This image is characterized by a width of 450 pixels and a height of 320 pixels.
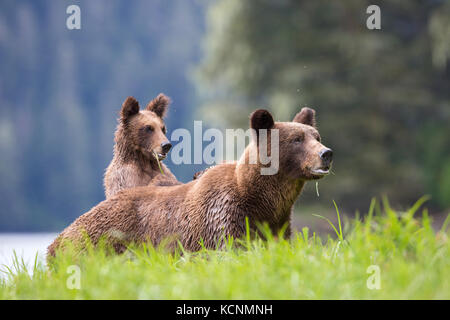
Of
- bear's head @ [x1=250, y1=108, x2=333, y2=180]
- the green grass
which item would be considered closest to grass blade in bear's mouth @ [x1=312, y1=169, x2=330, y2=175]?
bear's head @ [x1=250, y1=108, x2=333, y2=180]

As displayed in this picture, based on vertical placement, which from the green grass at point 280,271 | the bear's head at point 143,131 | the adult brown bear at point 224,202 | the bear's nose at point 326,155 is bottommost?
the green grass at point 280,271

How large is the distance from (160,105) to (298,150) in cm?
182

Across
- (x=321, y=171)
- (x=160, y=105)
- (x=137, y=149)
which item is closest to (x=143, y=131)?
(x=137, y=149)

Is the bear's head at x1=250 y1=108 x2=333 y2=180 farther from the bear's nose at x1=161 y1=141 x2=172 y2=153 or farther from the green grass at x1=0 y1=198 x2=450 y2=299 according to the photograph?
the bear's nose at x1=161 y1=141 x2=172 y2=153

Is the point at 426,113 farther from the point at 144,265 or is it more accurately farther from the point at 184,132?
the point at 144,265

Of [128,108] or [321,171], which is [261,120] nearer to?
[321,171]

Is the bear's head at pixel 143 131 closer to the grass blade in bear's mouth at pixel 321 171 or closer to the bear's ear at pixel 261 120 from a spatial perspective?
the bear's ear at pixel 261 120

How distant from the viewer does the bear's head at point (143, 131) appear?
5.23m

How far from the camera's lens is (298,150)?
4.34m

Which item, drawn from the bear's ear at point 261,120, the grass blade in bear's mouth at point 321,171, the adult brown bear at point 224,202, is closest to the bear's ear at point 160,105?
the adult brown bear at point 224,202

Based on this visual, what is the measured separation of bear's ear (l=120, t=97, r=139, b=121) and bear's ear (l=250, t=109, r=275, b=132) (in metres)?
1.46

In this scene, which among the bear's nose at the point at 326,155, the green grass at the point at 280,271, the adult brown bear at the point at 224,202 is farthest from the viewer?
the adult brown bear at the point at 224,202

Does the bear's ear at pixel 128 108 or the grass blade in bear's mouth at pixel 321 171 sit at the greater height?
the bear's ear at pixel 128 108
